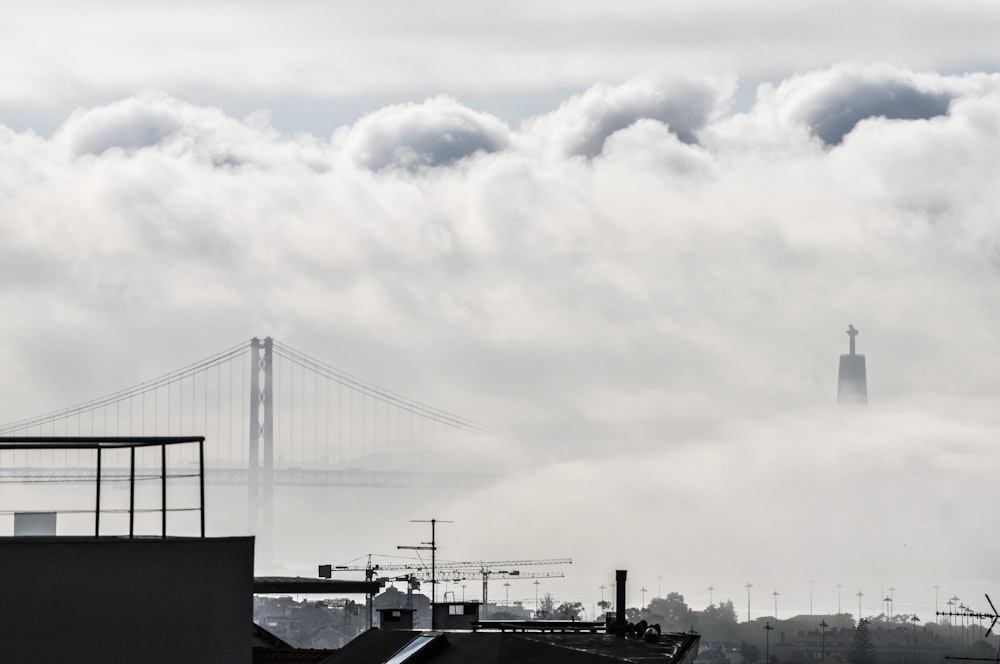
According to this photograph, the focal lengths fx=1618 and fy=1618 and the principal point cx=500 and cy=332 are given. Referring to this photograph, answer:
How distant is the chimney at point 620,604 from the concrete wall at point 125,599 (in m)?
15.7

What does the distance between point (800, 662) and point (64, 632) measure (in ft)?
423

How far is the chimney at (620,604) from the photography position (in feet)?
87.2

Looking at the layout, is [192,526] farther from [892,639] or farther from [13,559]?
[892,639]

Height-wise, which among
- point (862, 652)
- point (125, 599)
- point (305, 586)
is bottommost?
point (862, 652)

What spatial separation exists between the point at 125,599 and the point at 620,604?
2072 cm

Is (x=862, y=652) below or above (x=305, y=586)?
below

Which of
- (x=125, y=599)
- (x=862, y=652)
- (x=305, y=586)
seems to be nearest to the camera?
(x=125, y=599)

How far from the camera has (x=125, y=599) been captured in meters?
10.2

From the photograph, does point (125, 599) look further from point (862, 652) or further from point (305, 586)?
point (862, 652)

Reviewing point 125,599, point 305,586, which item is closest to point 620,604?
point 305,586

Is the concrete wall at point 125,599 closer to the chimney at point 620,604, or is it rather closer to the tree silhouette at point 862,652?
the chimney at point 620,604

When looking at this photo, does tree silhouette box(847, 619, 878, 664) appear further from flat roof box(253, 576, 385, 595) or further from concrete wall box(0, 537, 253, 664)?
concrete wall box(0, 537, 253, 664)

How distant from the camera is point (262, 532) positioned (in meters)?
172

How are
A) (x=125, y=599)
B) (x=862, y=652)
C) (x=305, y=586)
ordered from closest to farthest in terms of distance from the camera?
(x=125, y=599)
(x=305, y=586)
(x=862, y=652)
